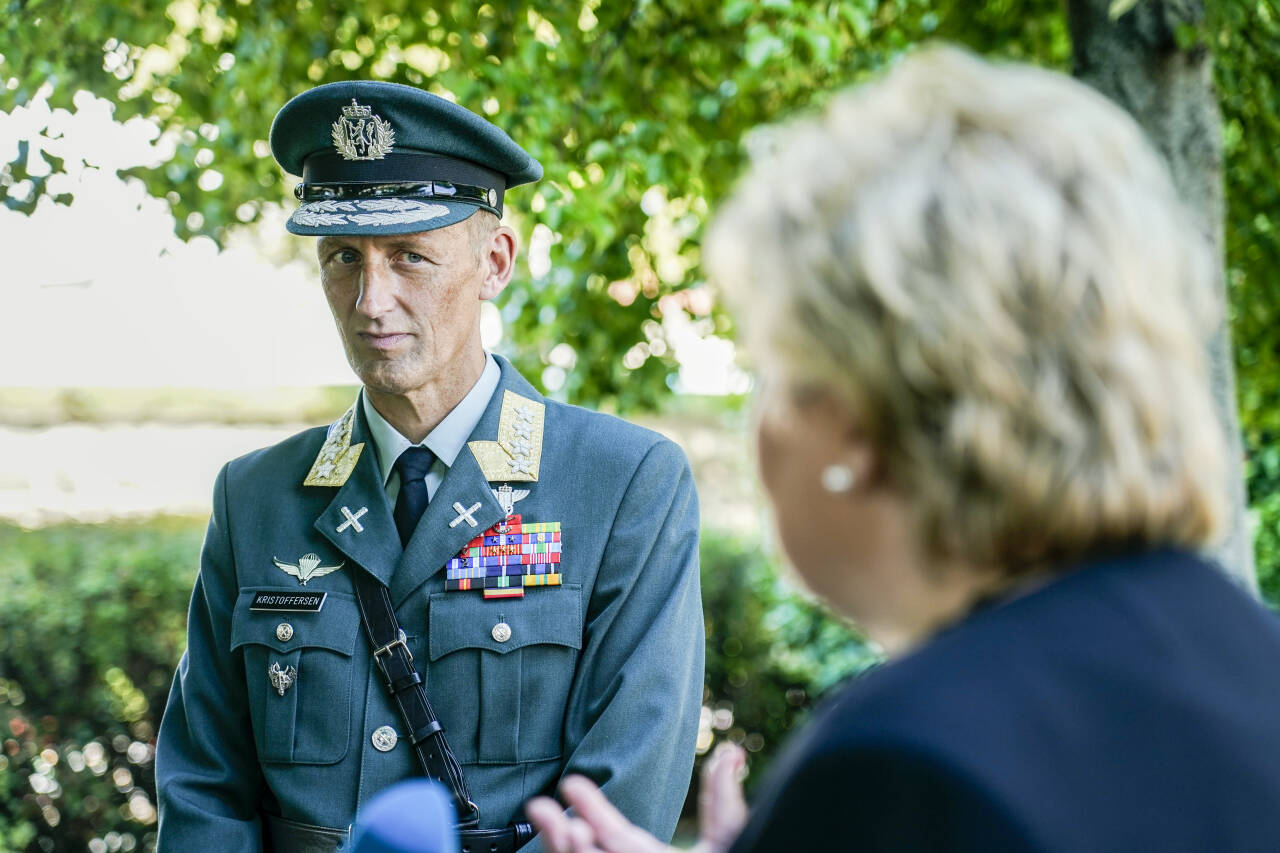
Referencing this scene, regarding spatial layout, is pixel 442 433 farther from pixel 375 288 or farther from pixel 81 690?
pixel 81 690

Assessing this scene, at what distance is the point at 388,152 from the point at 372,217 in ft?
0.56

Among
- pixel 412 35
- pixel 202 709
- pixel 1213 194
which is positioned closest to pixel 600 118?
pixel 412 35

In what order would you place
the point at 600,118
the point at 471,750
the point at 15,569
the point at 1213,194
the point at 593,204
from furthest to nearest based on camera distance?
the point at 15,569 < the point at 600,118 < the point at 593,204 < the point at 1213,194 < the point at 471,750

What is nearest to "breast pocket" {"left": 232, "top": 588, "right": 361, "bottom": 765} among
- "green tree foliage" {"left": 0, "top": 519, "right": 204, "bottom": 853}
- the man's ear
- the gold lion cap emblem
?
the man's ear

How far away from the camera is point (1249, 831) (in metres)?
0.89

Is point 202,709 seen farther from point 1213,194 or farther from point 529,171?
point 1213,194

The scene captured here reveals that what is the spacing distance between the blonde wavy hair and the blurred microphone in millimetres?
523

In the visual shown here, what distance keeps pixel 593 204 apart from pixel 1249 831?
336 centimetres

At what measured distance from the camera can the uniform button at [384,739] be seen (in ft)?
6.90

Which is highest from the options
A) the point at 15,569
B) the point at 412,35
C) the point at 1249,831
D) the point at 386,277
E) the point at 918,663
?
the point at 412,35

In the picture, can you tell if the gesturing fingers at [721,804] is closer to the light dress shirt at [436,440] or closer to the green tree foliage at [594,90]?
the light dress shirt at [436,440]

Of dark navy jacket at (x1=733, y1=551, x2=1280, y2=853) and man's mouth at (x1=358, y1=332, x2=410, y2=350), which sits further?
man's mouth at (x1=358, y1=332, x2=410, y2=350)

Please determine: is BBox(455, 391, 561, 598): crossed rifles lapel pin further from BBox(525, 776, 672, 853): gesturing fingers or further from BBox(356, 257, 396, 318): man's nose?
BBox(525, 776, 672, 853): gesturing fingers

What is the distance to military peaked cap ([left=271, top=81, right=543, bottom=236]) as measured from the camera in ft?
7.38
